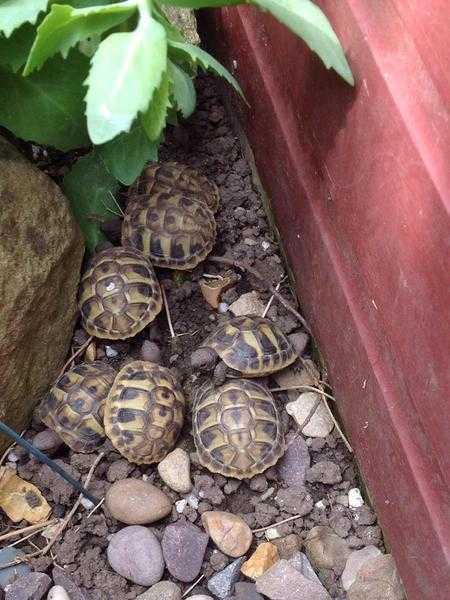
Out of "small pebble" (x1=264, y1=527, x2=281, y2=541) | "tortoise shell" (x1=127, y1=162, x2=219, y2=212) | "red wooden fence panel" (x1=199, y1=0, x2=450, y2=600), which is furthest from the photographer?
"tortoise shell" (x1=127, y1=162, x2=219, y2=212)

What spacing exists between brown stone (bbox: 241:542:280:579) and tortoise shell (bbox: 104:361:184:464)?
29 centimetres

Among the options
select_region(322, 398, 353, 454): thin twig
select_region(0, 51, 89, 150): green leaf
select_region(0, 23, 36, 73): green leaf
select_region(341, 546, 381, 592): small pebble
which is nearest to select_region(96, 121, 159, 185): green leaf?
select_region(0, 51, 89, 150): green leaf

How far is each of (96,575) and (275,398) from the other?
0.57 meters

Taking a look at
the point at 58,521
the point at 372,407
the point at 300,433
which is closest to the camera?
the point at 372,407

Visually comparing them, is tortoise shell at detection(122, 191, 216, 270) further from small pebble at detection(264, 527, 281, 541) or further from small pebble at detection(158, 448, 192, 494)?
small pebble at detection(264, 527, 281, 541)

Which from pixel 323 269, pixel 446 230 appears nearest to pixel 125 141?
pixel 323 269

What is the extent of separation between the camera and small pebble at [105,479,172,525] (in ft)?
4.80

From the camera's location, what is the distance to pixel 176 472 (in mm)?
1528

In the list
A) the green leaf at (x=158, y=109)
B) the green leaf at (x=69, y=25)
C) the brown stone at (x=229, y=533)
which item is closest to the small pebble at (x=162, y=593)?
the brown stone at (x=229, y=533)

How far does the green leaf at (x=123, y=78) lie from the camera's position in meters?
0.92

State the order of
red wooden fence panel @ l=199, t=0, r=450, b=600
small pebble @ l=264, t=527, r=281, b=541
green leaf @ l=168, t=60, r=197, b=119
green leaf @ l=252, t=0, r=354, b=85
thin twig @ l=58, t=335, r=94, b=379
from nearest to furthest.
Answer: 1. red wooden fence panel @ l=199, t=0, r=450, b=600
2. green leaf @ l=252, t=0, r=354, b=85
3. green leaf @ l=168, t=60, r=197, b=119
4. small pebble @ l=264, t=527, r=281, b=541
5. thin twig @ l=58, t=335, r=94, b=379

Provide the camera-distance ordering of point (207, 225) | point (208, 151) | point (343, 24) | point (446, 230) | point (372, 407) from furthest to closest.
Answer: point (208, 151), point (207, 225), point (372, 407), point (343, 24), point (446, 230)

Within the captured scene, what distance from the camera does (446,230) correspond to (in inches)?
39.8

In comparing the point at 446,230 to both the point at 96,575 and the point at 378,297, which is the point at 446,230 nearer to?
the point at 378,297
